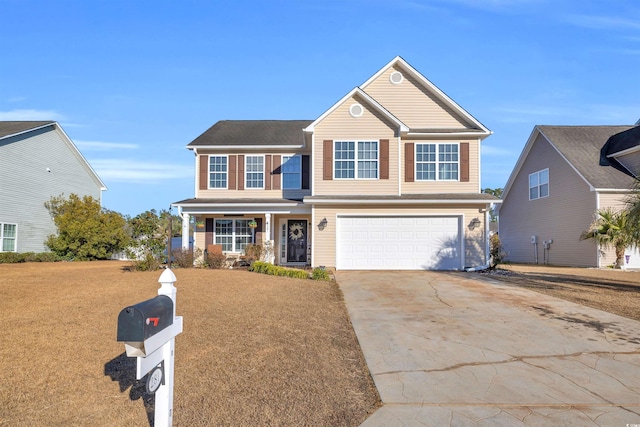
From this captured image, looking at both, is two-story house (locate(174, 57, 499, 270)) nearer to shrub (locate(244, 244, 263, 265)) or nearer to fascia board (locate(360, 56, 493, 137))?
fascia board (locate(360, 56, 493, 137))

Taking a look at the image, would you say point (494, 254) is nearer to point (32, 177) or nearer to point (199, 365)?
point (199, 365)

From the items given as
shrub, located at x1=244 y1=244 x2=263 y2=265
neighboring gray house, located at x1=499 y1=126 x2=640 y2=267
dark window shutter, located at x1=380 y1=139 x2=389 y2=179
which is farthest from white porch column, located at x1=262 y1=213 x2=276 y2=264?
neighboring gray house, located at x1=499 y1=126 x2=640 y2=267

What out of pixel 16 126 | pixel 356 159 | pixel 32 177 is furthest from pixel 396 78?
pixel 16 126

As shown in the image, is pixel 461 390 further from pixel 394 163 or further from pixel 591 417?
pixel 394 163

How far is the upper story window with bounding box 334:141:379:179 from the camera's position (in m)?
16.6

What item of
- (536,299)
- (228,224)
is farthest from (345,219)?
(536,299)

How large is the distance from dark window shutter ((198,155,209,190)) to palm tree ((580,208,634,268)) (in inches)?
670

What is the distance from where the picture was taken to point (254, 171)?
19.3 metres

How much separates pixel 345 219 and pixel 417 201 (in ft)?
9.22

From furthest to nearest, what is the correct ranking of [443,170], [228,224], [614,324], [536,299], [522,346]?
[228,224], [443,170], [536,299], [614,324], [522,346]

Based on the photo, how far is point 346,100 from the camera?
54.4 feet

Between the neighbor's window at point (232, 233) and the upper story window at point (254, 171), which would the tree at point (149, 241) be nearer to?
the neighbor's window at point (232, 233)

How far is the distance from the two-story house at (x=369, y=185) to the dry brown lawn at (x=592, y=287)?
2.74 meters

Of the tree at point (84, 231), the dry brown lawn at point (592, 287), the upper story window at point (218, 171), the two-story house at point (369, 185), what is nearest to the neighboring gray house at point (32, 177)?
the tree at point (84, 231)
